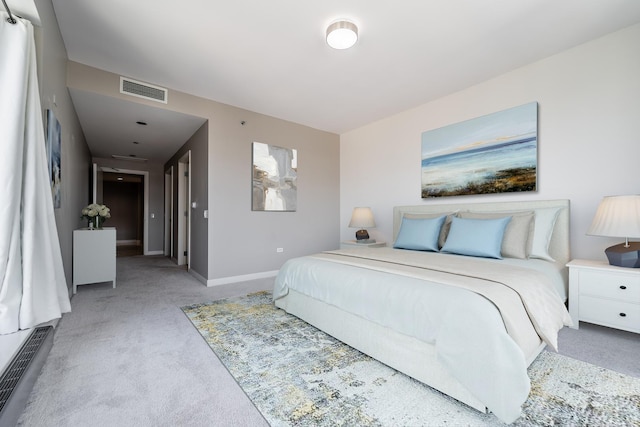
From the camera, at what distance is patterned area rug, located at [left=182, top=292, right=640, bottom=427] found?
4.31 ft

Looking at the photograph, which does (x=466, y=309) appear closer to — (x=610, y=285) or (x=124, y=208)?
(x=610, y=285)

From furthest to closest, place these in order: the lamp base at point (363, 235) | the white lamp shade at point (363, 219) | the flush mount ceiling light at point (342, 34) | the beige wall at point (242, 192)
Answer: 1. the lamp base at point (363, 235)
2. the white lamp shade at point (363, 219)
3. the beige wall at point (242, 192)
4. the flush mount ceiling light at point (342, 34)

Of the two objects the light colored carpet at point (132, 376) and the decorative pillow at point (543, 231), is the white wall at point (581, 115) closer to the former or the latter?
the decorative pillow at point (543, 231)

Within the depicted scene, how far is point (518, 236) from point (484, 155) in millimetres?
1144

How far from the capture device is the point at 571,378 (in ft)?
5.33

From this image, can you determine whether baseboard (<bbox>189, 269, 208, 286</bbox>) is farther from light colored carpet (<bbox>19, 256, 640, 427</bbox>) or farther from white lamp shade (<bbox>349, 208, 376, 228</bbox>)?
white lamp shade (<bbox>349, 208, 376, 228</bbox>)

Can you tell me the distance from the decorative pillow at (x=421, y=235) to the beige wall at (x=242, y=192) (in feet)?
6.50

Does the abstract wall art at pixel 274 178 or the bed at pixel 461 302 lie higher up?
the abstract wall art at pixel 274 178

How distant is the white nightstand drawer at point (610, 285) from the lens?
2072 mm

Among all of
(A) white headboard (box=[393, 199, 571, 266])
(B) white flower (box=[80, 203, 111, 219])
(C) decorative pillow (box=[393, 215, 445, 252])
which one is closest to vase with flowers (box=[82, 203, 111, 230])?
(B) white flower (box=[80, 203, 111, 219])

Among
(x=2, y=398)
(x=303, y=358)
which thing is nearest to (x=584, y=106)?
(x=303, y=358)

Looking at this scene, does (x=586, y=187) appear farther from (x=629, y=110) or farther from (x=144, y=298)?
(x=144, y=298)

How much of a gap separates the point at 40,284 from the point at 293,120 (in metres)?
3.86

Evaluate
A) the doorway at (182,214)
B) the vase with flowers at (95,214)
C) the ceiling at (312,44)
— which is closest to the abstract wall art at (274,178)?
the ceiling at (312,44)
